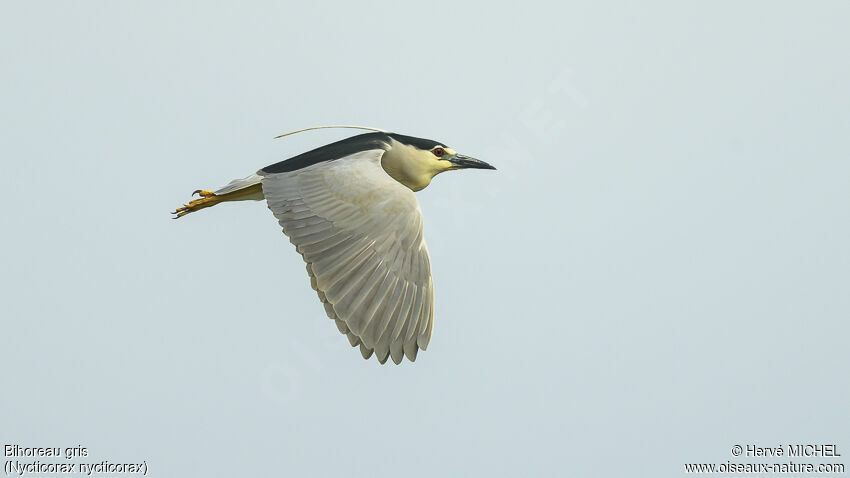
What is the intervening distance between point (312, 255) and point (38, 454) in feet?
6.72

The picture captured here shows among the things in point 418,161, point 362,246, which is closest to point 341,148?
point 418,161

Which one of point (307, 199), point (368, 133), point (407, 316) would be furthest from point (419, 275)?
point (368, 133)

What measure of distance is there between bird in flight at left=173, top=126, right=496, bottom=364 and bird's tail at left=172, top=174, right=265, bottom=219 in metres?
0.23

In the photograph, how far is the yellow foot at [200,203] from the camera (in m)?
6.95

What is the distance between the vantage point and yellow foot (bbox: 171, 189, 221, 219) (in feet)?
22.8

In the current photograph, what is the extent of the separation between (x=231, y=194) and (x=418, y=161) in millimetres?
1261

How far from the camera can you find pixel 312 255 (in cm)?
595

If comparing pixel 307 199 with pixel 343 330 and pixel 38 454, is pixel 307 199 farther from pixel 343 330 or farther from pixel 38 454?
pixel 38 454

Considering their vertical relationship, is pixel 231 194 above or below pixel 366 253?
above

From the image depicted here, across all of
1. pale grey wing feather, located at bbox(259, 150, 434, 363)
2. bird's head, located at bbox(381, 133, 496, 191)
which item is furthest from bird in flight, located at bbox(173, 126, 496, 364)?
bird's head, located at bbox(381, 133, 496, 191)

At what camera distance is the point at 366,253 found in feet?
19.6

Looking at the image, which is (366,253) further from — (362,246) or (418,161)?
(418,161)

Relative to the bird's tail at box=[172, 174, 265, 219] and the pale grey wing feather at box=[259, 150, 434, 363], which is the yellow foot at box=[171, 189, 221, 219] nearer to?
the bird's tail at box=[172, 174, 265, 219]

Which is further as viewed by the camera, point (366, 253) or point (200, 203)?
point (200, 203)
